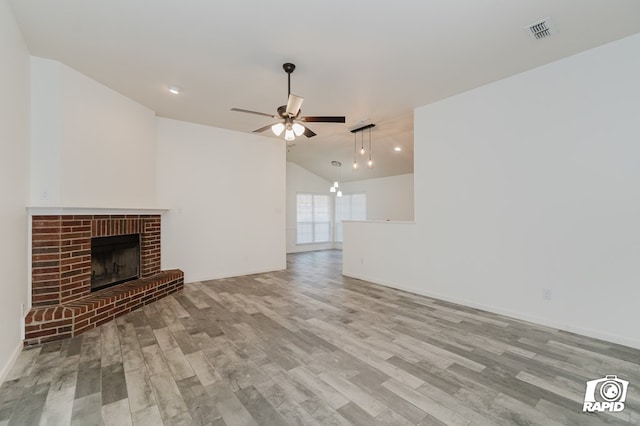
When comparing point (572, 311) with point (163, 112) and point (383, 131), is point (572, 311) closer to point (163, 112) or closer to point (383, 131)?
point (383, 131)

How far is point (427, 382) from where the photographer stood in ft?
7.11

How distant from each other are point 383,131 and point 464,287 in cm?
345

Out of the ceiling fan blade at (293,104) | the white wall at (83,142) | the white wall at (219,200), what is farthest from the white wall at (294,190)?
the ceiling fan blade at (293,104)

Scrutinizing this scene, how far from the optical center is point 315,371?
7.64 ft

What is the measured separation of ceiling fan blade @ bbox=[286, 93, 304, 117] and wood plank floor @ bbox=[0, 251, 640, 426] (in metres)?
2.39

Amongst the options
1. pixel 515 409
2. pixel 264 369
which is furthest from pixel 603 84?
pixel 264 369

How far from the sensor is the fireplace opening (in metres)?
3.89

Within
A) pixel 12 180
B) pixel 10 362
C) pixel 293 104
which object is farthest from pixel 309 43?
pixel 10 362

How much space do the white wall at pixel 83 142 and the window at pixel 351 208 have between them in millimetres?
6776

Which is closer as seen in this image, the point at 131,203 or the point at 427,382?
the point at 427,382

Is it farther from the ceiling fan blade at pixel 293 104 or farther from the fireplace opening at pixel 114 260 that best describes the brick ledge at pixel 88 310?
the ceiling fan blade at pixel 293 104

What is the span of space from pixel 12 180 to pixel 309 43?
3023 mm

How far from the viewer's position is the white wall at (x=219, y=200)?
510 cm

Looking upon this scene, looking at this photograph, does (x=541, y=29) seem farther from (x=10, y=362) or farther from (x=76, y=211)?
(x=10, y=362)
